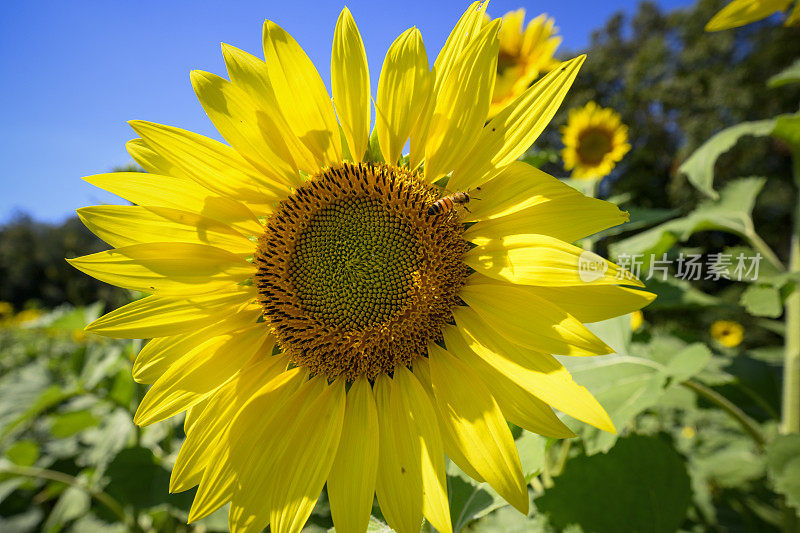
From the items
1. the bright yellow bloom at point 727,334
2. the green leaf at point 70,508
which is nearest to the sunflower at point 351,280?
the green leaf at point 70,508

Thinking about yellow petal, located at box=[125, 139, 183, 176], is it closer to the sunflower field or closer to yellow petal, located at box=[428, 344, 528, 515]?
the sunflower field

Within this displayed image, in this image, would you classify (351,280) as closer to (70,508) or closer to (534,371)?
(534,371)

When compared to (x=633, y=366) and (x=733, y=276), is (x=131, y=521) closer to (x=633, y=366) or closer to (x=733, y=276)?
(x=633, y=366)

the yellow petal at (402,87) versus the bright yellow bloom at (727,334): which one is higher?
the yellow petal at (402,87)

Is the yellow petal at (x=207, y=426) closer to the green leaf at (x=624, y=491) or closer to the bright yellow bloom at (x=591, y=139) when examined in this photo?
the green leaf at (x=624, y=491)

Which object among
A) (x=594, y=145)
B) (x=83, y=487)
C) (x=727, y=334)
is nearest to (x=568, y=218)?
(x=83, y=487)

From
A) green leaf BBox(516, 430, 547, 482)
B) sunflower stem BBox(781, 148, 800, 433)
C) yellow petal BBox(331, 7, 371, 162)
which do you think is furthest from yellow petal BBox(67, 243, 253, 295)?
sunflower stem BBox(781, 148, 800, 433)
